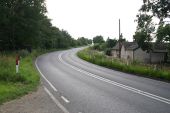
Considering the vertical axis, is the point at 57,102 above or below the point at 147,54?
above

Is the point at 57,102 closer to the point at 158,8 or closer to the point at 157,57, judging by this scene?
the point at 158,8

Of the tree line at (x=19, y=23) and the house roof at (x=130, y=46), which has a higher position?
the tree line at (x=19, y=23)

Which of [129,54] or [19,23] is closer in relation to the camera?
[19,23]

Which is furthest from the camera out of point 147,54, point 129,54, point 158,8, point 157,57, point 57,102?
point 129,54

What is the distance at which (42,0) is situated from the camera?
5438 cm

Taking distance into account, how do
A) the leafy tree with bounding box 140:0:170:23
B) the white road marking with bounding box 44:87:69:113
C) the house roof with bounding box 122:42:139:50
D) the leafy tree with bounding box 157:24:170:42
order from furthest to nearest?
the house roof with bounding box 122:42:139:50
the leafy tree with bounding box 157:24:170:42
the leafy tree with bounding box 140:0:170:23
the white road marking with bounding box 44:87:69:113

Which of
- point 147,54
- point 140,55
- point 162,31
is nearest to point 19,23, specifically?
point 162,31

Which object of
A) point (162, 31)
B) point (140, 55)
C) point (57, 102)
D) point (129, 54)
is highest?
point (162, 31)

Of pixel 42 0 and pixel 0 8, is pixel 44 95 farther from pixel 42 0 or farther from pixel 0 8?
pixel 42 0

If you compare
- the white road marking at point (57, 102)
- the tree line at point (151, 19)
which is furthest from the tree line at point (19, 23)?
the white road marking at point (57, 102)

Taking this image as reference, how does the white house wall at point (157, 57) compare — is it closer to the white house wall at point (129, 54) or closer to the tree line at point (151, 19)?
the white house wall at point (129, 54)

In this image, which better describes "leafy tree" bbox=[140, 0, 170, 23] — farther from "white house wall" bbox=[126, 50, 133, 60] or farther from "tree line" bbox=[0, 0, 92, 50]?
"white house wall" bbox=[126, 50, 133, 60]

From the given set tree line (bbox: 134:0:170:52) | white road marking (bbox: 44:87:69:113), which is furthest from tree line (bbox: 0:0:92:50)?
white road marking (bbox: 44:87:69:113)

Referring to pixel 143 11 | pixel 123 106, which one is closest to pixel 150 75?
pixel 143 11
